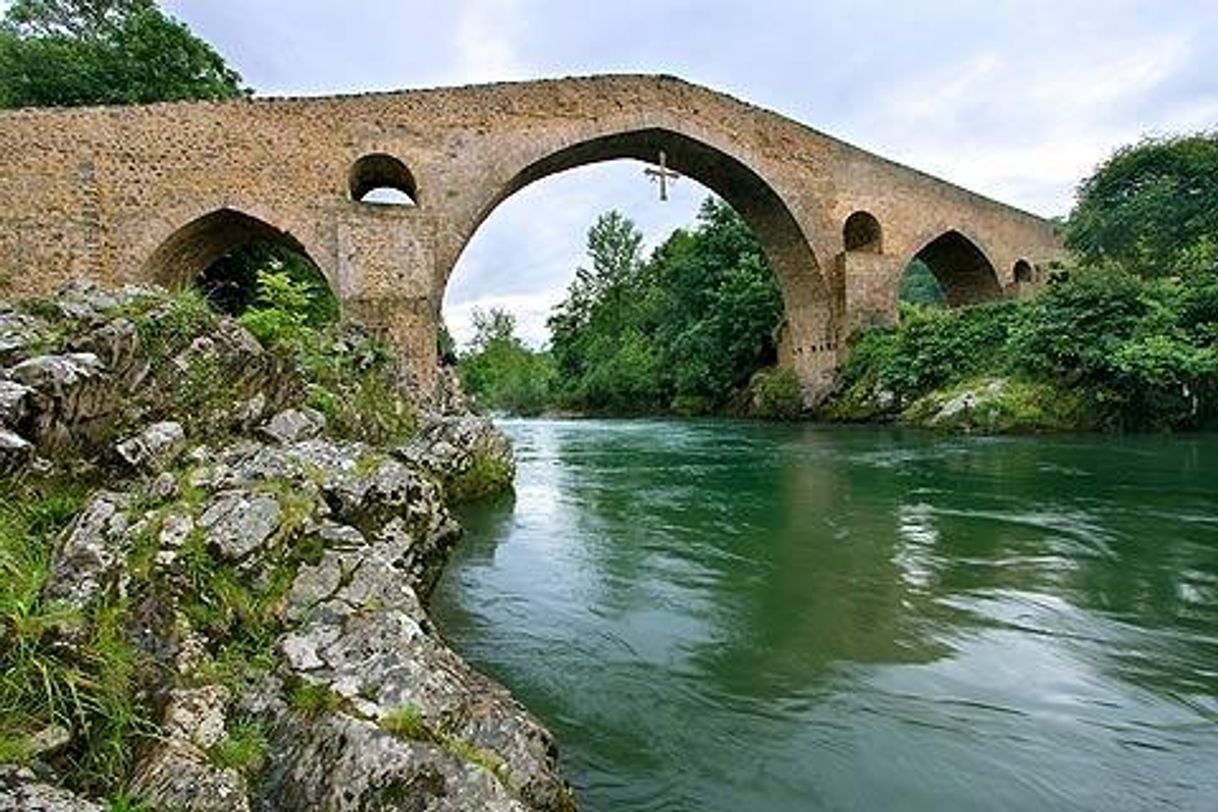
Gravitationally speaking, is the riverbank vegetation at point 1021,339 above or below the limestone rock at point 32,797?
above

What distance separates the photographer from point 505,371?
53969mm

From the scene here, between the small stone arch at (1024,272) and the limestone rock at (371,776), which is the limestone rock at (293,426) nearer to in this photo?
the limestone rock at (371,776)

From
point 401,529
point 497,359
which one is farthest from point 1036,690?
point 497,359

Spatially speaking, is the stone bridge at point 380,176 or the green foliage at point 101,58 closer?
the stone bridge at point 380,176

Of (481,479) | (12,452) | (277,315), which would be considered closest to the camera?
(12,452)

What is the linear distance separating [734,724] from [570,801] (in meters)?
0.93

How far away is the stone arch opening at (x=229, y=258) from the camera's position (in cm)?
1357

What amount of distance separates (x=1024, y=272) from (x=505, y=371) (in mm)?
35693

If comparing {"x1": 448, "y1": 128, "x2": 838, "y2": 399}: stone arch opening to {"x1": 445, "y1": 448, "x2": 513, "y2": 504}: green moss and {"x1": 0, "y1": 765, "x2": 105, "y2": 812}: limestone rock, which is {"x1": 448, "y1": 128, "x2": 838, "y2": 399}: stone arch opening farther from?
{"x1": 0, "y1": 765, "x2": 105, "y2": 812}: limestone rock

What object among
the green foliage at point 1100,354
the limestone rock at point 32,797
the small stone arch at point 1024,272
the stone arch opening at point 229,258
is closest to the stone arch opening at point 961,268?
the small stone arch at point 1024,272

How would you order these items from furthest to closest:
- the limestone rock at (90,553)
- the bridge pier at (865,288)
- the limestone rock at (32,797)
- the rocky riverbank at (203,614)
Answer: the bridge pier at (865,288)
the limestone rock at (90,553)
the rocky riverbank at (203,614)
the limestone rock at (32,797)

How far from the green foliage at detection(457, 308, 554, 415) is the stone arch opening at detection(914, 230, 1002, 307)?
21639mm

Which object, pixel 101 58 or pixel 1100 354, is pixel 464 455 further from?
pixel 101 58

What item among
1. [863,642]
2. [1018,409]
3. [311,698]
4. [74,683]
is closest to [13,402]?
[74,683]
